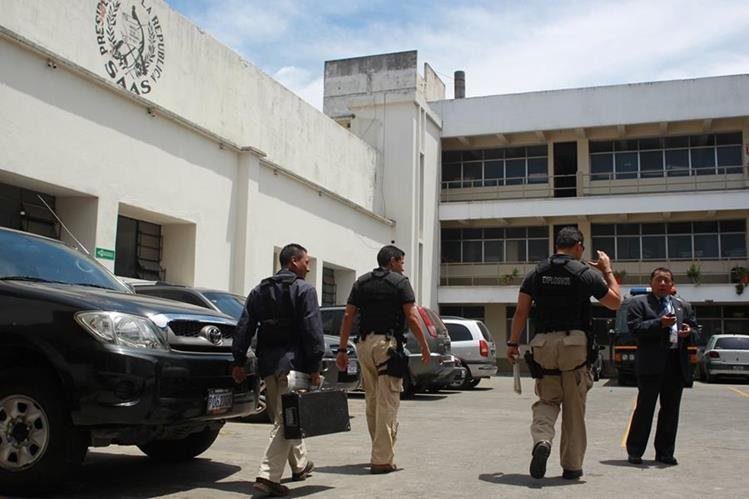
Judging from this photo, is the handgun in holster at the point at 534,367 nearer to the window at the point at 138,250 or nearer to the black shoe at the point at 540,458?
the black shoe at the point at 540,458

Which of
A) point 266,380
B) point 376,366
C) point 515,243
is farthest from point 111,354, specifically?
point 515,243

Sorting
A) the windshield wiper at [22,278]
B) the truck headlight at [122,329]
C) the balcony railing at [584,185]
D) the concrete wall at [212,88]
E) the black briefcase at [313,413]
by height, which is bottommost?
the black briefcase at [313,413]

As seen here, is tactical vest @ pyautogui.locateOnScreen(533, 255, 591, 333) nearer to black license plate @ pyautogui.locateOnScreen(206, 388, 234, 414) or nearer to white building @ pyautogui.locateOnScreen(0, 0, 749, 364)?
black license plate @ pyautogui.locateOnScreen(206, 388, 234, 414)

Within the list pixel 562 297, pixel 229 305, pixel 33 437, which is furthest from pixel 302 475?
pixel 229 305

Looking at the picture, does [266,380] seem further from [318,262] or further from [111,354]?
[318,262]

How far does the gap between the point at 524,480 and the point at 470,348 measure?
11.6m

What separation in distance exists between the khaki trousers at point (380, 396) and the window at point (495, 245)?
89.7 feet

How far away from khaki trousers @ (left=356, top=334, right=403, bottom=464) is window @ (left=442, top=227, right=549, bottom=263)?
27.3 meters

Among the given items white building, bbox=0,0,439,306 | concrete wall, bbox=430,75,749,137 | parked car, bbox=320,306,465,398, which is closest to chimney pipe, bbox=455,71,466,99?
concrete wall, bbox=430,75,749,137

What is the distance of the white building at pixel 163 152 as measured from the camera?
1302cm

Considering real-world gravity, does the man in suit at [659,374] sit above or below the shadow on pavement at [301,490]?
above

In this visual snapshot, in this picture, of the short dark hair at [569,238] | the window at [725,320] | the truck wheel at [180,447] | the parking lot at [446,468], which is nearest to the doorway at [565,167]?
the window at [725,320]

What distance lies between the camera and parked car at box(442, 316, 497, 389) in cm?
1759

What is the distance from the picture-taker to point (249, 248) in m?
18.7
